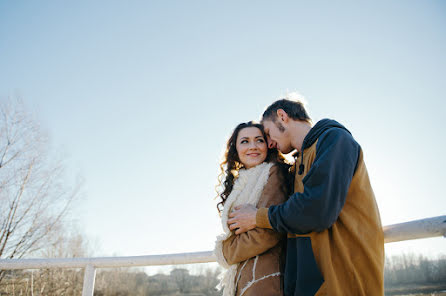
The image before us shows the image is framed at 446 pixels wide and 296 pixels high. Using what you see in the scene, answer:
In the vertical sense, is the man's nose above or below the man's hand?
above

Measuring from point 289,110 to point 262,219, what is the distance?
82 cm

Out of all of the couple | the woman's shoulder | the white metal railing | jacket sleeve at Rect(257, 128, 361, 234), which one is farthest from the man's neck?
the white metal railing

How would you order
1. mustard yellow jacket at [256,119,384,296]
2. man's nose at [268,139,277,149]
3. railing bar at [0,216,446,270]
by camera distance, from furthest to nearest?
man's nose at [268,139,277,149]
railing bar at [0,216,446,270]
mustard yellow jacket at [256,119,384,296]

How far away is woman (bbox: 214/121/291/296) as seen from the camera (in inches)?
57.8

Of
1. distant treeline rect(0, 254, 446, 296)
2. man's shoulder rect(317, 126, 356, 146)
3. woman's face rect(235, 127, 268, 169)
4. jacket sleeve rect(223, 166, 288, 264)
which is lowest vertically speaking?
distant treeline rect(0, 254, 446, 296)

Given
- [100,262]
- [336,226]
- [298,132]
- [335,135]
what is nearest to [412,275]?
[336,226]

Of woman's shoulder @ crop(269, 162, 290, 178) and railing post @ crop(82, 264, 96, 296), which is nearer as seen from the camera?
woman's shoulder @ crop(269, 162, 290, 178)

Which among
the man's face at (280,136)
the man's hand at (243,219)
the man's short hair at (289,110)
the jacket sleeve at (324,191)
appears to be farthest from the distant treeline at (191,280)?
the man's short hair at (289,110)

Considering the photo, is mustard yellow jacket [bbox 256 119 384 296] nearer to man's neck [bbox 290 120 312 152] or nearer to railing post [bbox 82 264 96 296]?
man's neck [bbox 290 120 312 152]

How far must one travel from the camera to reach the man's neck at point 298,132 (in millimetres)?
1824

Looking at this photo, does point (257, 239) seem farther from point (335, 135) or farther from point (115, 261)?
point (115, 261)

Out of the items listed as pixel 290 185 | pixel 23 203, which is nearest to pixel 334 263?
pixel 290 185

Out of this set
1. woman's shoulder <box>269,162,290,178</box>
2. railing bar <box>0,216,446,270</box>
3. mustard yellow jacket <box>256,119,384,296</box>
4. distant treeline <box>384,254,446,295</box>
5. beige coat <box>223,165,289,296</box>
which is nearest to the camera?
mustard yellow jacket <box>256,119,384,296</box>

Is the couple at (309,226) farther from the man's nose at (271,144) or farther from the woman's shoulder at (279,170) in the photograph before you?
the man's nose at (271,144)
